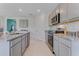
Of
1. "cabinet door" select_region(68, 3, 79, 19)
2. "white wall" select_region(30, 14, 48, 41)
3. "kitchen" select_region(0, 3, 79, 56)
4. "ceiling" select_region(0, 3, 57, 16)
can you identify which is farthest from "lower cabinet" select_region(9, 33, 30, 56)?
"cabinet door" select_region(68, 3, 79, 19)

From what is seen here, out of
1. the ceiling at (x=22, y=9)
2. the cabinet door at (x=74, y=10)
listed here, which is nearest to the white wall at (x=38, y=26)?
the ceiling at (x=22, y=9)

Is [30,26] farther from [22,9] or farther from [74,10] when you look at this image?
[74,10]

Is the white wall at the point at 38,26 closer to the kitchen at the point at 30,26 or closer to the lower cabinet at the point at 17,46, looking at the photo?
the kitchen at the point at 30,26

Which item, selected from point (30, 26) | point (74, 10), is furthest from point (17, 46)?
point (74, 10)

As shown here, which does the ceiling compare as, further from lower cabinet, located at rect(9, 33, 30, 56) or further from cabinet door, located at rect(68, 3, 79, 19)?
lower cabinet, located at rect(9, 33, 30, 56)

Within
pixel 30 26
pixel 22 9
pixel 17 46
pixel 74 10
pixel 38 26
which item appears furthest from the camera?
pixel 38 26

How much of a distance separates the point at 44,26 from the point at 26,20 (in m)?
0.66

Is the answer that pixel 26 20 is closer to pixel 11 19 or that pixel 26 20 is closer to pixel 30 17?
pixel 30 17

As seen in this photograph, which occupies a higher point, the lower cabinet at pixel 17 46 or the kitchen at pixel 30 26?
the kitchen at pixel 30 26

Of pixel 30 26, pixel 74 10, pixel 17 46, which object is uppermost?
pixel 74 10

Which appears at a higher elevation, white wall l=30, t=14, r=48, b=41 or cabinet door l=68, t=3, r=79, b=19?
cabinet door l=68, t=3, r=79, b=19

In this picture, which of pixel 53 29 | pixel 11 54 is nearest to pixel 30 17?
pixel 11 54

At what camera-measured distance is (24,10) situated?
2811 mm

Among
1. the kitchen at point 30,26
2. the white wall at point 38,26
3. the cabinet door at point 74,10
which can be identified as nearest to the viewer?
the kitchen at point 30,26
